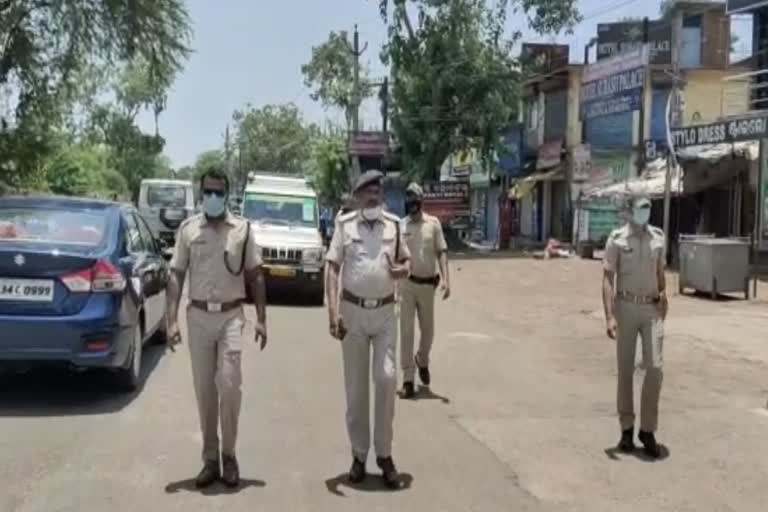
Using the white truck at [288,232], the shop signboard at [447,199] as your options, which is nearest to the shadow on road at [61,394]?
the white truck at [288,232]

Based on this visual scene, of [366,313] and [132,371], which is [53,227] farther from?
[366,313]

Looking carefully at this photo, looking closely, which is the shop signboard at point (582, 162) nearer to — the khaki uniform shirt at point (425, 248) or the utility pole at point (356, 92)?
the utility pole at point (356, 92)

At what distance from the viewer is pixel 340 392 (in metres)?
9.58

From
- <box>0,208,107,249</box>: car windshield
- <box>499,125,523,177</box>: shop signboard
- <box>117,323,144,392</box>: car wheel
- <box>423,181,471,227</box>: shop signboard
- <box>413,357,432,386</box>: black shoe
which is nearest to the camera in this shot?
<box>0,208,107,249</box>: car windshield

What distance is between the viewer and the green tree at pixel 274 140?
315 ft

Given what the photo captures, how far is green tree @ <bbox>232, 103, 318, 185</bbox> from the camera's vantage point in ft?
315

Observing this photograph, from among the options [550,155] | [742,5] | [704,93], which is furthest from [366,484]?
[550,155]

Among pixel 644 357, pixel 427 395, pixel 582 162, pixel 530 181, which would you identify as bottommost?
pixel 427 395

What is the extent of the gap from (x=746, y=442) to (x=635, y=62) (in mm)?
25100

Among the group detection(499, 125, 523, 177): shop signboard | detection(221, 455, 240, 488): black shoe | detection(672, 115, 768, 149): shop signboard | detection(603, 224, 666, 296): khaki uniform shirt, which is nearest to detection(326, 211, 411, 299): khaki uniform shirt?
detection(221, 455, 240, 488): black shoe

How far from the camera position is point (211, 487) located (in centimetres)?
625

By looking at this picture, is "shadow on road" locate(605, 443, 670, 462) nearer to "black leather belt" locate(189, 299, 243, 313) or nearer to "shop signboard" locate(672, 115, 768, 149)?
"black leather belt" locate(189, 299, 243, 313)

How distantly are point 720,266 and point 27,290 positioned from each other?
1470cm

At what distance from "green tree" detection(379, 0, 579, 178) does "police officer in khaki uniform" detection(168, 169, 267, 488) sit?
31.7 meters
